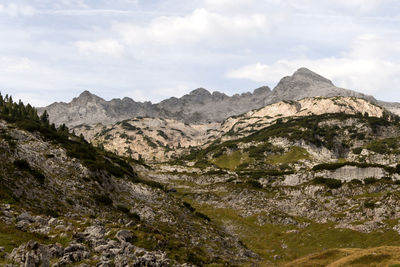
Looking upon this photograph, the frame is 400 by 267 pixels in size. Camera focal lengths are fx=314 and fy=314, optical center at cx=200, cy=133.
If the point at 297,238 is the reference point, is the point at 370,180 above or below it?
above

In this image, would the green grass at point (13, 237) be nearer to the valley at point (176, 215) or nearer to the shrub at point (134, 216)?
the valley at point (176, 215)

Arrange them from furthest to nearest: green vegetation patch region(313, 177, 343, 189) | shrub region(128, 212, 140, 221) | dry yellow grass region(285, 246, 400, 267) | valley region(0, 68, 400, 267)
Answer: green vegetation patch region(313, 177, 343, 189) < shrub region(128, 212, 140, 221) < dry yellow grass region(285, 246, 400, 267) < valley region(0, 68, 400, 267)

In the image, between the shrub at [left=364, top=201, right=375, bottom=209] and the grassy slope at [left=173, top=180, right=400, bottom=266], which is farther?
the shrub at [left=364, top=201, right=375, bottom=209]

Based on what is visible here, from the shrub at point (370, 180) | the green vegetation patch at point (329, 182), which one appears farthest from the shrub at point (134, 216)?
the shrub at point (370, 180)

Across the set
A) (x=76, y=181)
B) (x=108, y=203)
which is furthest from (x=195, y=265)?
(x=76, y=181)

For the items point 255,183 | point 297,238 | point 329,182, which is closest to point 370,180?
point 329,182

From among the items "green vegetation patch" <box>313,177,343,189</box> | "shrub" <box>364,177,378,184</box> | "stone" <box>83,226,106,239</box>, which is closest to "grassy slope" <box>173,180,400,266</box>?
"green vegetation patch" <box>313,177,343,189</box>

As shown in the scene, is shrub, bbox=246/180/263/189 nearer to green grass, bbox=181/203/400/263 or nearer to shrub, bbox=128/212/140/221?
green grass, bbox=181/203/400/263

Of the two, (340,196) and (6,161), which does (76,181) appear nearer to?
(6,161)

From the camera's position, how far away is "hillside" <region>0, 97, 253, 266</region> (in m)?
27.1

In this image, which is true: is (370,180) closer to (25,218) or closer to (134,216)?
(134,216)

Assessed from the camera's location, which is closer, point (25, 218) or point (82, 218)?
point (25, 218)

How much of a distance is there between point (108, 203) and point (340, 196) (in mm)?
90759

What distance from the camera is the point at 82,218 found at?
41844mm
